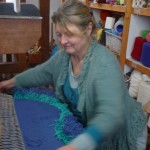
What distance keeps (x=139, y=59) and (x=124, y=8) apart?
1.34 ft

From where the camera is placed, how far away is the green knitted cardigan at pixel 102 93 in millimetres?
788

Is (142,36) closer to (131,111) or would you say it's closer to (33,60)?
(131,111)

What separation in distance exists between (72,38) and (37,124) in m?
0.36

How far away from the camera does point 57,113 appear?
3.64ft

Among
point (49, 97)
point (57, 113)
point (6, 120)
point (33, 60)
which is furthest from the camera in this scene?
point (33, 60)

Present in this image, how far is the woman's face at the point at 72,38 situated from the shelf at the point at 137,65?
994 millimetres

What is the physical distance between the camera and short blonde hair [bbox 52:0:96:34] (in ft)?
3.07

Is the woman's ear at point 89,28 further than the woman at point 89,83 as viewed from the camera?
Yes

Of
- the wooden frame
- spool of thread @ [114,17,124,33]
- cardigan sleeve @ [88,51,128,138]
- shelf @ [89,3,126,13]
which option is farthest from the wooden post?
spool of thread @ [114,17,124,33]

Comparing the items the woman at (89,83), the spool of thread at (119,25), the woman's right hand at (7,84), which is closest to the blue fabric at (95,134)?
the woman at (89,83)

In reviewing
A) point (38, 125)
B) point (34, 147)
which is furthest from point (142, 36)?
point (34, 147)

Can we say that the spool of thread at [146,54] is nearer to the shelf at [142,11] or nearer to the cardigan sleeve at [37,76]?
the shelf at [142,11]

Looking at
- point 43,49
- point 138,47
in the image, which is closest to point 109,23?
point 138,47

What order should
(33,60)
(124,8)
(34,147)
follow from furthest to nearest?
(33,60)
(124,8)
(34,147)
